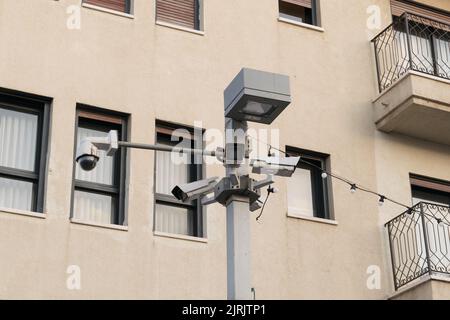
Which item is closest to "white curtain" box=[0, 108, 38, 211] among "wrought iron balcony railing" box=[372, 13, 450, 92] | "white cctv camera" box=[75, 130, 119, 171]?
"white cctv camera" box=[75, 130, 119, 171]

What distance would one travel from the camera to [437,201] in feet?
55.0

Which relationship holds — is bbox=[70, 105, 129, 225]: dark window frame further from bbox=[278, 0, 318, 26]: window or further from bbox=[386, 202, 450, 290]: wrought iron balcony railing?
bbox=[386, 202, 450, 290]: wrought iron balcony railing

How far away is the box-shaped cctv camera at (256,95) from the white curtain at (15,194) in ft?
15.6

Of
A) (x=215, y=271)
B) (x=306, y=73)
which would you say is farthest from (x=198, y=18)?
(x=215, y=271)

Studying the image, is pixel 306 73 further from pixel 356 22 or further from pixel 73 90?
pixel 73 90

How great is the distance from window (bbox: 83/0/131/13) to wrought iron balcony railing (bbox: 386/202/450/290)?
211 inches

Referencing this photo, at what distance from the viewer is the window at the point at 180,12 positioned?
15.8 meters

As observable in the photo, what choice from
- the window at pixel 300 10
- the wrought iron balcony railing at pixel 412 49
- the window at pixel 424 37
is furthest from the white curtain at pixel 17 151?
the window at pixel 424 37

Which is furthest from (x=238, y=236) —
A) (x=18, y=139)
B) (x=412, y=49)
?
(x=412, y=49)

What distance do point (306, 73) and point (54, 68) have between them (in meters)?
4.33

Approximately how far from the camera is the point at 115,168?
14.4 m

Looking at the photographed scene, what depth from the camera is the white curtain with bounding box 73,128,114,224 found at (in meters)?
13.8

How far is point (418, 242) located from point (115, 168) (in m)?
5.01
